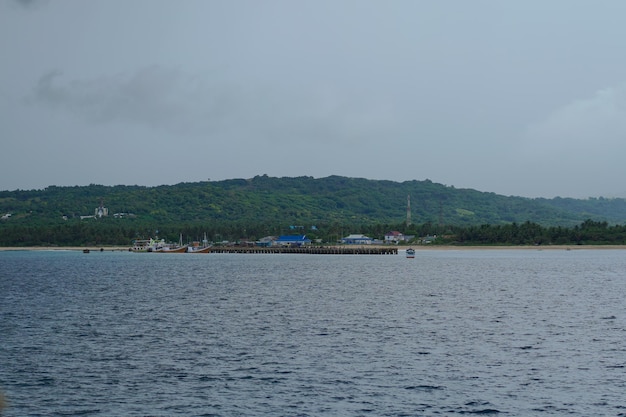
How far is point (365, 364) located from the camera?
137ft

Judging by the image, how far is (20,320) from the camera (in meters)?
61.6

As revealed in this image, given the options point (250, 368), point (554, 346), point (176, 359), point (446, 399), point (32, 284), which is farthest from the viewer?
point (32, 284)

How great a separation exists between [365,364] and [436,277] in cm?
7478

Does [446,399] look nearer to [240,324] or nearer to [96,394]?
[96,394]

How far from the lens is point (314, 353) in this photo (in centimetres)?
4519

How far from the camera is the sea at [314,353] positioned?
33.6 metres

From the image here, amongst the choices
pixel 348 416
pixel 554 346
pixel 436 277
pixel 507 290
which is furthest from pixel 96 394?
pixel 436 277

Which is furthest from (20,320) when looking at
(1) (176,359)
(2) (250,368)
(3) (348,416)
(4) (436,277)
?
(4) (436,277)

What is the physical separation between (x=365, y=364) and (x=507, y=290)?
5280cm

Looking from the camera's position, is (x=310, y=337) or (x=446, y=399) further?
(x=310, y=337)

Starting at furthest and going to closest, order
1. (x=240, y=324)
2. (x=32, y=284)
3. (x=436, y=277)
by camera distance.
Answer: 1. (x=436, y=277)
2. (x=32, y=284)
3. (x=240, y=324)

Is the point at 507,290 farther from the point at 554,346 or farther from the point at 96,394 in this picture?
the point at 96,394

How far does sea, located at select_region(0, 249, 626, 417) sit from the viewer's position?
33.6 meters

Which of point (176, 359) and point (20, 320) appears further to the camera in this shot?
point (20, 320)
